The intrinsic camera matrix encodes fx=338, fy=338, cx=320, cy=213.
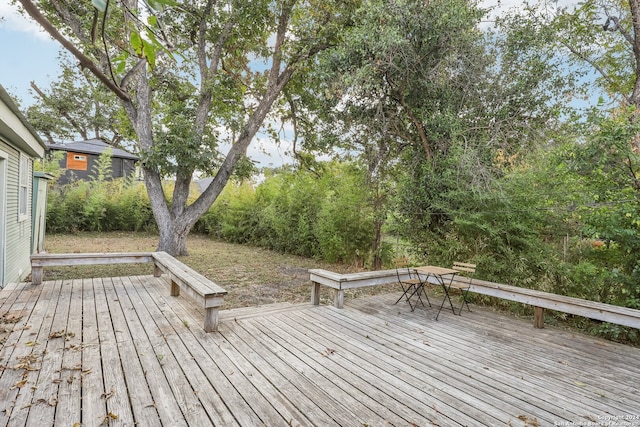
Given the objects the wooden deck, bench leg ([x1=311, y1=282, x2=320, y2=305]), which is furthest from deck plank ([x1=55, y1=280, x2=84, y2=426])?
bench leg ([x1=311, y1=282, x2=320, y2=305])

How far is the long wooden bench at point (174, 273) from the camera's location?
330 centimetres

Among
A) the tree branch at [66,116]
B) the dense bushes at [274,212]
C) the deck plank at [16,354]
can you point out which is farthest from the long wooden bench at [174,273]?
the tree branch at [66,116]

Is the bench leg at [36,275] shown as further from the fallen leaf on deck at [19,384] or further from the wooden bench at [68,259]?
the fallen leaf on deck at [19,384]

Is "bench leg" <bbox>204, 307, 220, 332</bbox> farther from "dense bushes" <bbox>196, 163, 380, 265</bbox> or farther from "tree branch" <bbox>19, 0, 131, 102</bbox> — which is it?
"dense bushes" <bbox>196, 163, 380, 265</bbox>

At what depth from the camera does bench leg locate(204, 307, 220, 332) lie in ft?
11.0

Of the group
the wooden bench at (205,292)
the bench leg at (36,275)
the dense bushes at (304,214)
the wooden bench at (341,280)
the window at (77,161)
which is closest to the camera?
the wooden bench at (205,292)

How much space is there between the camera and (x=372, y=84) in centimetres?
563

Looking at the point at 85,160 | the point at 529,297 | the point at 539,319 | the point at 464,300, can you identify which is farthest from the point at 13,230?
the point at 85,160

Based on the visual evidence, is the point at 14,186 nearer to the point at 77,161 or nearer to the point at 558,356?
the point at 558,356

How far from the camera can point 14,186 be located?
198 inches

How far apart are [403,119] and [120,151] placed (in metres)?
19.4

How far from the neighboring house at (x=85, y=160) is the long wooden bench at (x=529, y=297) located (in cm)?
1664

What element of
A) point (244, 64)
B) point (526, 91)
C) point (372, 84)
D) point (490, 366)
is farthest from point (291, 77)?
point (490, 366)

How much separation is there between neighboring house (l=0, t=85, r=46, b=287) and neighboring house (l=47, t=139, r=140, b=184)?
12447 mm
